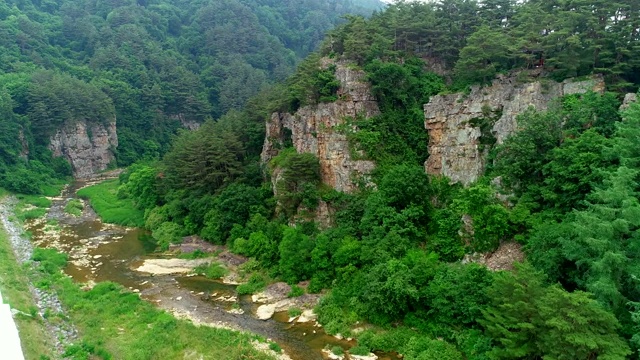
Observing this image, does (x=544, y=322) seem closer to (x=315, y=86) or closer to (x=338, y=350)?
(x=338, y=350)

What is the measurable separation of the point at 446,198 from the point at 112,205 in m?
47.1

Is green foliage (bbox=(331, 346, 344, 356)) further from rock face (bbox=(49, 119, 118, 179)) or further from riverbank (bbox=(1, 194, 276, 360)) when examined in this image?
rock face (bbox=(49, 119, 118, 179))

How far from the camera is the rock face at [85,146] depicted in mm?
81250

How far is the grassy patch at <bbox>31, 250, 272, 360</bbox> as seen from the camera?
25281 mm

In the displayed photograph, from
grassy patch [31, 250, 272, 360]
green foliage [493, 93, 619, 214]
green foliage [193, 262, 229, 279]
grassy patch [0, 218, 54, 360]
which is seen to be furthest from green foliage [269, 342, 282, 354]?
green foliage [493, 93, 619, 214]

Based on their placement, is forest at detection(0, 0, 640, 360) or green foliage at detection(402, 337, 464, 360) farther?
green foliage at detection(402, 337, 464, 360)

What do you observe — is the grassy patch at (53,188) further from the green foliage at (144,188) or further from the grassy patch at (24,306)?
the grassy patch at (24,306)

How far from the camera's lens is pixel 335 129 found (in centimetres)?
3944

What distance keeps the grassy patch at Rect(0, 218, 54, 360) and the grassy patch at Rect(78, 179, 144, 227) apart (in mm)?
14555

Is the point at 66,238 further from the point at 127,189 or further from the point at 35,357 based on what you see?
the point at 35,357

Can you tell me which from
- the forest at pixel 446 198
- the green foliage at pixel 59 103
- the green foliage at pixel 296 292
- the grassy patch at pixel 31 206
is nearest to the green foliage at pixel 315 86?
the forest at pixel 446 198

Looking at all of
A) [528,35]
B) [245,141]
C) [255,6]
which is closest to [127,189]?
[245,141]

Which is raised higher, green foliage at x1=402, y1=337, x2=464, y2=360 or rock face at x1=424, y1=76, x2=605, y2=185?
rock face at x1=424, y1=76, x2=605, y2=185

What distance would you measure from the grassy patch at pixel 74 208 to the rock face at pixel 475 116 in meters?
46.9
